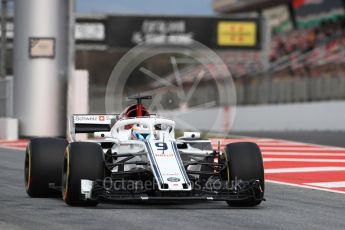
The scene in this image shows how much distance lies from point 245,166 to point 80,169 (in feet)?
5.20

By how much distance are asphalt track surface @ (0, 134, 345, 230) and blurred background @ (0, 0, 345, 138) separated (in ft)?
4.09

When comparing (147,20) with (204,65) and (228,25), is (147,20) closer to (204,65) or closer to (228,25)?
(228,25)

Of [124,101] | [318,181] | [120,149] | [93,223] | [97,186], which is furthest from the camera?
[318,181]

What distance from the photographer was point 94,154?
31.2ft

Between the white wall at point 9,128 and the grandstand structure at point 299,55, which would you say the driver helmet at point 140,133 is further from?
the grandstand structure at point 299,55

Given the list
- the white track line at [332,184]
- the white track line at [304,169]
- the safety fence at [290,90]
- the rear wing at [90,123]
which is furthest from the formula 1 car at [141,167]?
the safety fence at [290,90]

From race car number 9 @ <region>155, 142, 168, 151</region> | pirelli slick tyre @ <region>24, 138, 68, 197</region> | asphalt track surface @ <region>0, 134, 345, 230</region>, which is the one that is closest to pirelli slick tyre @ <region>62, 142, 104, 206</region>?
asphalt track surface @ <region>0, 134, 345, 230</region>

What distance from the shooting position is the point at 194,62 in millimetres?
17875

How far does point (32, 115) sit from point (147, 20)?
21.6 m

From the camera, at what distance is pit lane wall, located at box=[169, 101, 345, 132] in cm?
3008

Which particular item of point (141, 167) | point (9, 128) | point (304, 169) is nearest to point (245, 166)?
point (141, 167)

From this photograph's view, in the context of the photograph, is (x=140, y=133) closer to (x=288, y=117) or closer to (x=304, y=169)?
(x=304, y=169)

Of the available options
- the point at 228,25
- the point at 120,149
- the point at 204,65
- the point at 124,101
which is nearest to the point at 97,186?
the point at 120,149

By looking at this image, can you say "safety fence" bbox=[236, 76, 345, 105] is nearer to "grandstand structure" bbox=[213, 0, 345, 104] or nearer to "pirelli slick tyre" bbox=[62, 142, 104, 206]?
"grandstand structure" bbox=[213, 0, 345, 104]
